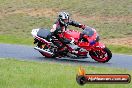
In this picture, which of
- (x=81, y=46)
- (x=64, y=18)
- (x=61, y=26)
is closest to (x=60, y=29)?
(x=61, y=26)

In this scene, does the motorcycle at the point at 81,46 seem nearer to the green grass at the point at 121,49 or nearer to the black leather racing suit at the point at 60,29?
the black leather racing suit at the point at 60,29

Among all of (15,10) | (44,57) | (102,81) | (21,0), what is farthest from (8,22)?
(102,81)

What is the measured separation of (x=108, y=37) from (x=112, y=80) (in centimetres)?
2162

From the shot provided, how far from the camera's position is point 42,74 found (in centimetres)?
1084

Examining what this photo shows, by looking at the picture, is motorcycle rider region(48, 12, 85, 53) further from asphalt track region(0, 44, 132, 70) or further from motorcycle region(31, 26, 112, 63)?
asphalt track region(0, 44, 132, 70)

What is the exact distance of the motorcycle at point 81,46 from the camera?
16844 mm

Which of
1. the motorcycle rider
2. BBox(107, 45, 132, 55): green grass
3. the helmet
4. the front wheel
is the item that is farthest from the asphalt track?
BBox(107, 45, 132, 55): green grass

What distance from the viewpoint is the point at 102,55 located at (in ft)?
55.6

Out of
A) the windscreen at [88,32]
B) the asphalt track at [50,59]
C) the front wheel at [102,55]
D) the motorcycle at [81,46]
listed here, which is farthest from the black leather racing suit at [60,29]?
the front wheel at [102,55]

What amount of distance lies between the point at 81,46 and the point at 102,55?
2.61 feet

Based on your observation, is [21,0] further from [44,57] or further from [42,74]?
[42,74]

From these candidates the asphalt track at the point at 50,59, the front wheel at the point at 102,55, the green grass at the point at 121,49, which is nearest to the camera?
the asphalt track at the point at 50,59

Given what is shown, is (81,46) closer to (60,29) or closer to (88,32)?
(88,32)

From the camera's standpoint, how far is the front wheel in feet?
54.9
